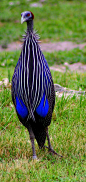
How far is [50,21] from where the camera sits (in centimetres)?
1309

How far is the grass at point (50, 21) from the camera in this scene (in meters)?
11.1

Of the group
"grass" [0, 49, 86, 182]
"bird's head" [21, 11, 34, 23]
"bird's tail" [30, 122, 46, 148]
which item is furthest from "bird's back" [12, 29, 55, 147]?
"grass" [0, 49, 86, 182]

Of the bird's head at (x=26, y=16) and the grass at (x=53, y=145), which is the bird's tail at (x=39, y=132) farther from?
the bird's head at (x=26, y=16)

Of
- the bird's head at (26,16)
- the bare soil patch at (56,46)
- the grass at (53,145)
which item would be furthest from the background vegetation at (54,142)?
the bare soil patch at (56,46)

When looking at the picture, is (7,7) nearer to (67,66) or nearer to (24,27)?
(24,27)

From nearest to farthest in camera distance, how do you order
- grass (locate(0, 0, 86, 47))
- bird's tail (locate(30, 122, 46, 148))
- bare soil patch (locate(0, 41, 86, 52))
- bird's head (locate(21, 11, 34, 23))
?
bird's head (locate(21, 11, 34, 23)), bird's tail (locate(30, 122, 46, 148)), bare soil patch (locate(0, 41, 86, 52)), grass (locate(0, 0, 86, 47))

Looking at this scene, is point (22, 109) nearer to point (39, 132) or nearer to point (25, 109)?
point (25, 109)

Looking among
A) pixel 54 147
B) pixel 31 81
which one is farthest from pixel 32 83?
pixel 54 147

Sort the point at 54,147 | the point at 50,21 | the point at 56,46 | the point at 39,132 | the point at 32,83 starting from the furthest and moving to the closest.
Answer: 1. the point at 50,21
2. the point at 56,46
3. the point at 54,147
4. the point at 39,132
5. the point at 32,83

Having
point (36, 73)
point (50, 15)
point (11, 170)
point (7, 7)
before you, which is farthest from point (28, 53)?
point (7, 7)

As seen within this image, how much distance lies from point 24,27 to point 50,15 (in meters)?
2.79

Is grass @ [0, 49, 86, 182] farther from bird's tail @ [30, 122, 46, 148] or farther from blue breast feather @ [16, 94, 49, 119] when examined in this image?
blue breast feather @ [16, 94, 49, 119]

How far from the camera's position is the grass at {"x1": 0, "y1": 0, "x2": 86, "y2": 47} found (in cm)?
1110

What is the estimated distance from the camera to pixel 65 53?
8.53 meters
